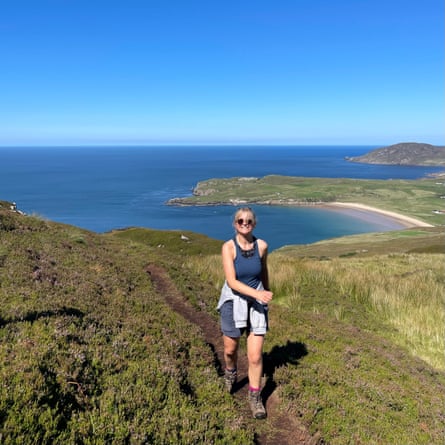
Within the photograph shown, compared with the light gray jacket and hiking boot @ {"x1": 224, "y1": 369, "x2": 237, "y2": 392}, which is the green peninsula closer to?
hiking boot @ {"x1": 224, "y1": 369, "x2": 237, "y2": 392}

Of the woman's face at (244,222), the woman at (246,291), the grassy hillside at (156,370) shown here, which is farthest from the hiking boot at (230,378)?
the woman's face at (244,222)

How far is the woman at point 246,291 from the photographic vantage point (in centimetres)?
541

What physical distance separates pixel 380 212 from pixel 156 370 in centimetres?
16573

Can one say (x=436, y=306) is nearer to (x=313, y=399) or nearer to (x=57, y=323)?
(x=313, y=399)

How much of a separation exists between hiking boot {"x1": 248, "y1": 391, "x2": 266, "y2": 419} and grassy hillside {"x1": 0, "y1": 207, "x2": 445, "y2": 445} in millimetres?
165

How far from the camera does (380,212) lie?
15262 centimetres

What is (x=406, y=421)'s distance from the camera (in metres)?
6.11

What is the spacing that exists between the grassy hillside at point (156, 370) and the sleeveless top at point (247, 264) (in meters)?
2.17

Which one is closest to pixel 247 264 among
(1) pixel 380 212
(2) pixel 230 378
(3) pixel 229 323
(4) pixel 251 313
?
(4) pixel 251 313

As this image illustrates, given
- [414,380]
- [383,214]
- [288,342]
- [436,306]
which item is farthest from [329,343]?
[383,214]

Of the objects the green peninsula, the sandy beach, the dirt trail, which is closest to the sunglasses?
the dirt trail

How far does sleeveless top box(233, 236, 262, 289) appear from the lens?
18.0ft

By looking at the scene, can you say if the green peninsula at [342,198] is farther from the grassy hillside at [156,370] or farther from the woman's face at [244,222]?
the woman's face at [244,222]

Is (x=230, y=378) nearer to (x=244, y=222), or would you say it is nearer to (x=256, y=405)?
(x=256, y=405)
